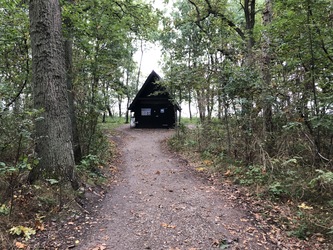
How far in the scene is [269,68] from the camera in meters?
7.23

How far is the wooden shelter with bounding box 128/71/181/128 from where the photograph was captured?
2270 cm

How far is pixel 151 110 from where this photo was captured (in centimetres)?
2336

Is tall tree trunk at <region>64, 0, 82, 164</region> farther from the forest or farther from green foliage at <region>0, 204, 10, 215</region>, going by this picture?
green foliage at <region>0, 204, 10, 215</region>

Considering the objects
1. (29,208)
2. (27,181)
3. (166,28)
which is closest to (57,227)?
(29,208)

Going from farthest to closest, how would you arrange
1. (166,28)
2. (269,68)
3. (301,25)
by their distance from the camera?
(166,28), (269,68), (301,25)

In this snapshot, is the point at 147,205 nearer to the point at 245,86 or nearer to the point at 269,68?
the point at 245,86

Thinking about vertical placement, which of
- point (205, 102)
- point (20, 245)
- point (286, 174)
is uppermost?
point (205, 102)

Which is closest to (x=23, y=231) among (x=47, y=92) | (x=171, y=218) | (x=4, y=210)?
(x=4, y=210)

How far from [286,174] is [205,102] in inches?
200

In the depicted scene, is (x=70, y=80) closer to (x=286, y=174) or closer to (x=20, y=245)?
(x=20, y=245)

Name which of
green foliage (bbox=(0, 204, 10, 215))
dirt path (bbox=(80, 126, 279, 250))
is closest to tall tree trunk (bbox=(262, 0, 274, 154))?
dirt path (bbox=(80, 126, 279, 250))

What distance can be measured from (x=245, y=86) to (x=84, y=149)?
569 cm

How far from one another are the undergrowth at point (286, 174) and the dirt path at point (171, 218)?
817mm

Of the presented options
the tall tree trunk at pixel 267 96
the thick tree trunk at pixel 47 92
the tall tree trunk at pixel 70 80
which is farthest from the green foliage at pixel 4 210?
the tall tree trunk at pixel 267 96
